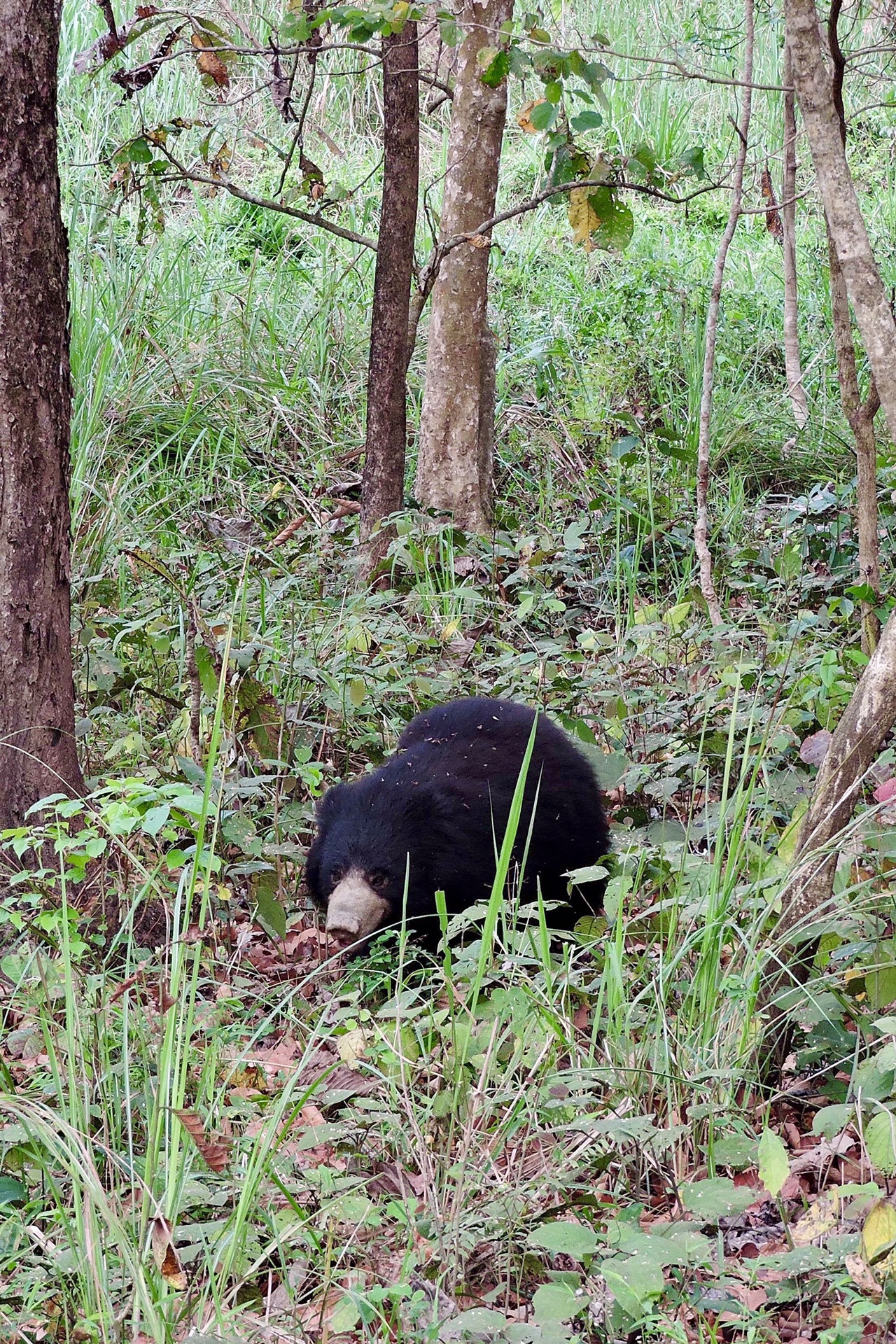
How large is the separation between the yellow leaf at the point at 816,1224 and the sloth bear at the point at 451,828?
1138 mm

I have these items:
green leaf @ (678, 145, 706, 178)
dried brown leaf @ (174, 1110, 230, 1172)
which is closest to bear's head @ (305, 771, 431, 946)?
dried brown leaf @ (174, 1110, 230, 1172)

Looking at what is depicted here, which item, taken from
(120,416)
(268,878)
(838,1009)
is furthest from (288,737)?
(120,416)

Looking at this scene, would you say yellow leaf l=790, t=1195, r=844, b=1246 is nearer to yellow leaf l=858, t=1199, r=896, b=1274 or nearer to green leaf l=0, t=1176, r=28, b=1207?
yellow leaf l=858, t=1199, r=896, b=1274

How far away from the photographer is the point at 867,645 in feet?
11.0

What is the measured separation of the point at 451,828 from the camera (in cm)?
297

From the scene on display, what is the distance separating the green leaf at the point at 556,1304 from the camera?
1554mm

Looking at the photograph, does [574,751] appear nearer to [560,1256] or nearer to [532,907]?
[532,907]

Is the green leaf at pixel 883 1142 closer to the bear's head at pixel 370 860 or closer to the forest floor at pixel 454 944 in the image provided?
the forest floor at pixel 454 944

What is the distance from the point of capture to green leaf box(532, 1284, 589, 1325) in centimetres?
155

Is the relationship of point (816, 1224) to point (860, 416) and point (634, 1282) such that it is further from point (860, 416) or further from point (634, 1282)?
point (860, 416)

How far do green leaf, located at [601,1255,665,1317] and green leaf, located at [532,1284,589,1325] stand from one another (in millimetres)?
53

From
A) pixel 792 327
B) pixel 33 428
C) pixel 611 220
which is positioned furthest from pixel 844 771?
pixel 792 327

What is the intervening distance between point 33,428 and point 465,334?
2688 millimetres

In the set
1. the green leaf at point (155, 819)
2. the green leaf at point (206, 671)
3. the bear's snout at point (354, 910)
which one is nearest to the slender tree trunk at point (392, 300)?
the green leaf at point (206, 671)
